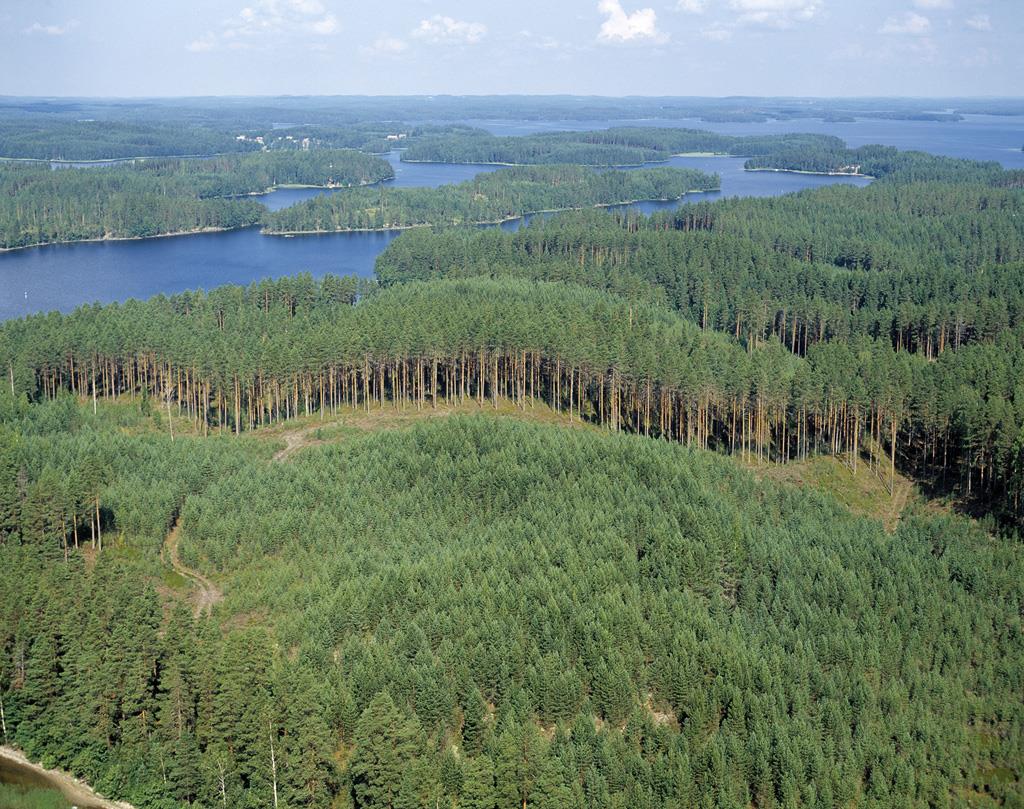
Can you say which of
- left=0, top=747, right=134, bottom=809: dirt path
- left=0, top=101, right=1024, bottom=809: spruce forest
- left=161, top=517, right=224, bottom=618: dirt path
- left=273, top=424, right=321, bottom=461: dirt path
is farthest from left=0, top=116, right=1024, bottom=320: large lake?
left=0, top=747, right=134, bottom=809: dirt path

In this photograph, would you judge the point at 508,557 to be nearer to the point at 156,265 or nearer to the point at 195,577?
the point at 195,577

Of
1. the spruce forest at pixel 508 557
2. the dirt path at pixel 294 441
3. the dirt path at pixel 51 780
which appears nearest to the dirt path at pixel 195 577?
the spruce forest at pixel 508 557

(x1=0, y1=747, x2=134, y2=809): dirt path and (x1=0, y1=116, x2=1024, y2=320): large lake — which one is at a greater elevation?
(x1=0, y1=116, x2=1024, y2=320): large lake

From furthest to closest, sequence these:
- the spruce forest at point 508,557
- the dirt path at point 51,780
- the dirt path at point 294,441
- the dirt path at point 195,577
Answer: the dirt path at point 294,441, the dirt path at point 195,577, the dirt path at point 51,780, the spruce forest at point 508,557

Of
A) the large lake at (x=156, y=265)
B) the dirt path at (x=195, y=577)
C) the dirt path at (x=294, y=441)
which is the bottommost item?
the dirt path at (x=195, y=577)

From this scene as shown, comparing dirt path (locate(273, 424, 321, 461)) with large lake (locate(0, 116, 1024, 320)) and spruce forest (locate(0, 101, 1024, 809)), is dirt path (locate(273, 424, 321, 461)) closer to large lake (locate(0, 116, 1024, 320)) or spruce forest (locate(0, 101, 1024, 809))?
spruce forest (locate(0, 101, 1024, 809))

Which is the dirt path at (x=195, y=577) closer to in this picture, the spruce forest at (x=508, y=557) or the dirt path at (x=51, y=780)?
the spruce forest at (x=508, y=557)

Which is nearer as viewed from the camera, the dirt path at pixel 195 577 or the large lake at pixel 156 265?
the dirt path at pixel 195 577
